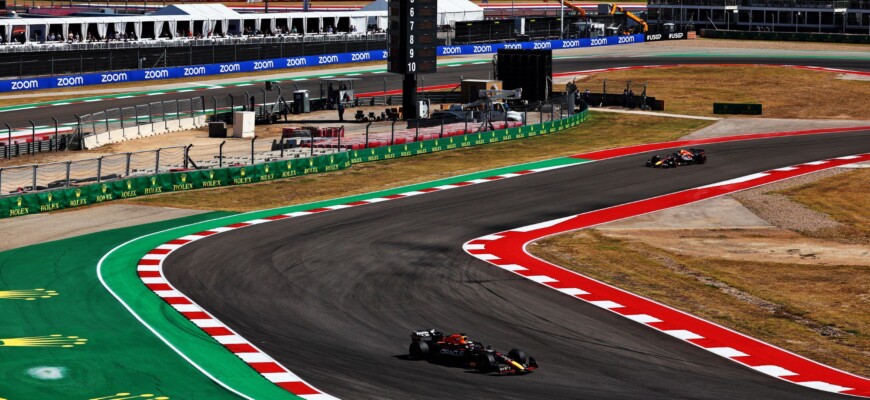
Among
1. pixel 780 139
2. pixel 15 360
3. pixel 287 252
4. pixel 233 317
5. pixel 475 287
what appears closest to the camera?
pixel 15 360

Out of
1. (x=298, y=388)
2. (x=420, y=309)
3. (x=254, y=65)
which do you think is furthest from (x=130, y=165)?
(x=254, y=65)

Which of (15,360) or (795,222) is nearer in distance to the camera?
(15,360)

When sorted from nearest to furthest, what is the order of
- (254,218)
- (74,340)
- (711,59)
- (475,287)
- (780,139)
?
(74,340) < (475,287) < (254,218) < (780,139) < (711,59)

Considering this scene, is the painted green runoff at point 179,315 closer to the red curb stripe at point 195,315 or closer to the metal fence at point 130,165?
the red curb stripe at point 195,315

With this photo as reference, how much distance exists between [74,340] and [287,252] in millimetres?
9382

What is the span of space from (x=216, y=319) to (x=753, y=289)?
1243 cm

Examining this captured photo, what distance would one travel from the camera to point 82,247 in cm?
3288

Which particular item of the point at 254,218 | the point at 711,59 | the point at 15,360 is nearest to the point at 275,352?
the point at 15,360

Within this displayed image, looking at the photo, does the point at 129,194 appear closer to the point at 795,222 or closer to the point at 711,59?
the point at 795,222

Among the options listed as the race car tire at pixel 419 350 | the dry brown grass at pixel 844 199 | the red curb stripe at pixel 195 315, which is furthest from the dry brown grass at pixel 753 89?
the race car tire at pixel 419 350

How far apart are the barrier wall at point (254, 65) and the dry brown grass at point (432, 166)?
3200 cm

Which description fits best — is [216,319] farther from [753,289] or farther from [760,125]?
[760,125]

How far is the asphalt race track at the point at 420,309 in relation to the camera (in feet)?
66.1

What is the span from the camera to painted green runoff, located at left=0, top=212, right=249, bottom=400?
20.0 m
